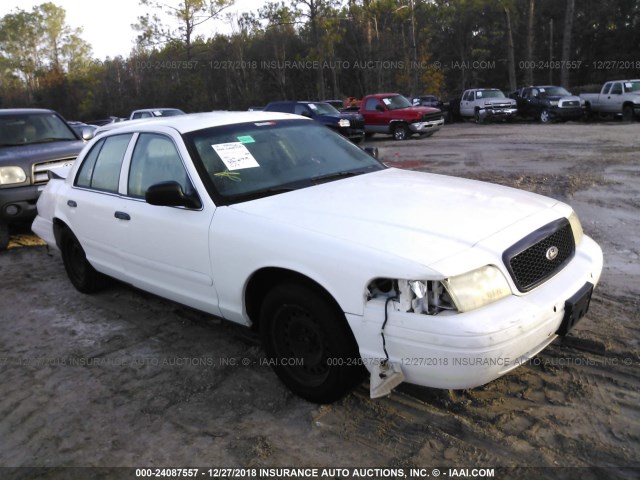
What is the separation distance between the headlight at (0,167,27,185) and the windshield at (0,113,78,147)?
3.62 ft

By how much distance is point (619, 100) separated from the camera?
2231 cm

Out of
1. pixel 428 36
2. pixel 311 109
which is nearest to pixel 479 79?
pixel 428 36

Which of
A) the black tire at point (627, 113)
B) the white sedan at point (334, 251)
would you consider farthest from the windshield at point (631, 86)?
the white sedan at point (334, 251)

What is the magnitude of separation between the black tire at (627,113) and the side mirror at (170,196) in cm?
2324

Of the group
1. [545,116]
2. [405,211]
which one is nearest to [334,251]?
[405,211]

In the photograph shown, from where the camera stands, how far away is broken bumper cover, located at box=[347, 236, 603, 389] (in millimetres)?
2504

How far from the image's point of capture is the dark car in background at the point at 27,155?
7309 mm

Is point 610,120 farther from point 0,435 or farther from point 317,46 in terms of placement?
point 0,435

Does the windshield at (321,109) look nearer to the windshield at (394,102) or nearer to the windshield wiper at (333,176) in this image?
the windshield at (394,102)

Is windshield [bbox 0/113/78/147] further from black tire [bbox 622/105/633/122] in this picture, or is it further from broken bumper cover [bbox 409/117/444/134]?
black tire [bbox 622/105/633/122]

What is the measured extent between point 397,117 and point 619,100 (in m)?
9.88

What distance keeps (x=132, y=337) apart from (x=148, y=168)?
4.43 ft

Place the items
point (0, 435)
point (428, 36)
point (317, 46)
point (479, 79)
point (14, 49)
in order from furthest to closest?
point (14, 49)
point (479, 79)
point (428, 36)
point (317, 46)
point (0, 435)

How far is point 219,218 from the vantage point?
3367 millimetres
